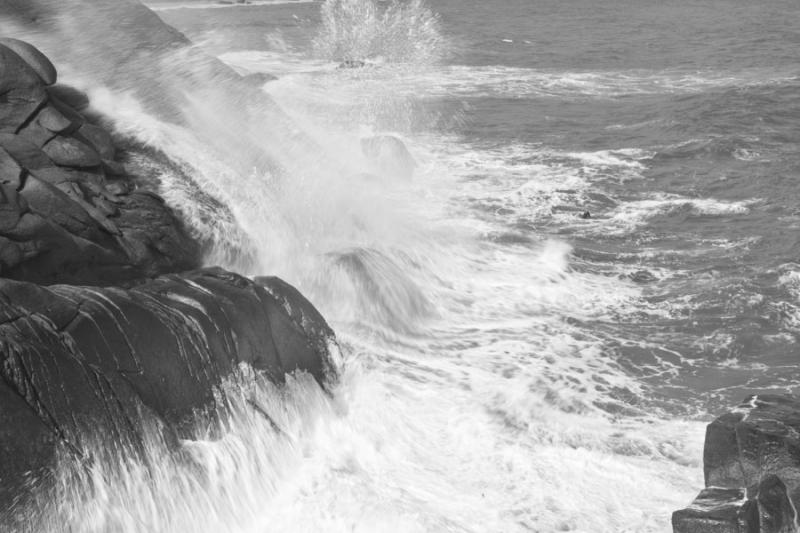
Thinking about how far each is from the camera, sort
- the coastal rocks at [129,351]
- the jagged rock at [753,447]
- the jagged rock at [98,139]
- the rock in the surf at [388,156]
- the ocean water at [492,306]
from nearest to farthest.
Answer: the coastal rocks at [129,351]
the jagged rock at [753,447]
the ocean water at [492,306]
the jagged rock at [98,139]
the rock in the surf at [388,156]

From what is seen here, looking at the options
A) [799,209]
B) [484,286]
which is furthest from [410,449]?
[799,209]

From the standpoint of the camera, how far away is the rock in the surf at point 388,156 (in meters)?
21.3

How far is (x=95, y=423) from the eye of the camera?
27.2 ft

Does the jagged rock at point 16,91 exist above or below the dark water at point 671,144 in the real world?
above

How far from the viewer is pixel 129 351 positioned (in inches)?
354

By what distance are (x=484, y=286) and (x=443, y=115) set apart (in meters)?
14.5

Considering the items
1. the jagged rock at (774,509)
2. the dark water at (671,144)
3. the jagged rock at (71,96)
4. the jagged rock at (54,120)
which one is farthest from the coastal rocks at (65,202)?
the jagged rock at (774,509)

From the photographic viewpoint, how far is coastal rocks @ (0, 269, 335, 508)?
7898 mm

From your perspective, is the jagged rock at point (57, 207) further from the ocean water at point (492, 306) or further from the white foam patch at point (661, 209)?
the white foam patch at point (661, 209)

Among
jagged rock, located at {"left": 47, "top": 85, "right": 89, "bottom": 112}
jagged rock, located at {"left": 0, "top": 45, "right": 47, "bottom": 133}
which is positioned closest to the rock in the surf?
jagged rock, located at {"left": 47, "top": 85, "right": 89, "bottom": 112}

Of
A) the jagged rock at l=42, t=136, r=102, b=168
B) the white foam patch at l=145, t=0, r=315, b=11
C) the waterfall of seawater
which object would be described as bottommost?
the white foam patch at l=145, t=0, r=315, b=11

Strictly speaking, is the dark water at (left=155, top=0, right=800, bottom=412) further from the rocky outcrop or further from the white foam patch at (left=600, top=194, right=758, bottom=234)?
the rocky outcrop

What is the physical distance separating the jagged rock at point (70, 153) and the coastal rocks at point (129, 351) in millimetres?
2279

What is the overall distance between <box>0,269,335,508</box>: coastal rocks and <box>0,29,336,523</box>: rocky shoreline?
0.04 ft
